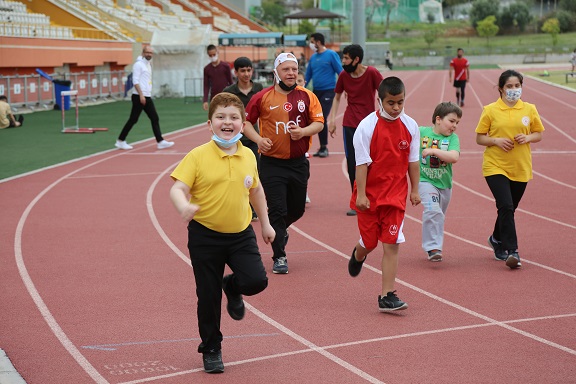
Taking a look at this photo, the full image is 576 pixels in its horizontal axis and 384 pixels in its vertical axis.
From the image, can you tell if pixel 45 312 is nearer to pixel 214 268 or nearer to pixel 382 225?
pixel 214 268

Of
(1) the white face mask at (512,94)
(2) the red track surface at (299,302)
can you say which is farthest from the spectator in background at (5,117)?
(1) the white face mask at (512,94)

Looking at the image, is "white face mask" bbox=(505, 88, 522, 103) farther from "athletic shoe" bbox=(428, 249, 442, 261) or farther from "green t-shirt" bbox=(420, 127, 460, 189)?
"athletic shoe" bbox=(428, 249, 442, 261)

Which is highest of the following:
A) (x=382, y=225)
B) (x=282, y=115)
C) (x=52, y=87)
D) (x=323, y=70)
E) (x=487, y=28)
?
(x=487, y=28)

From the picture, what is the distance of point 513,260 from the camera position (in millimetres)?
8789

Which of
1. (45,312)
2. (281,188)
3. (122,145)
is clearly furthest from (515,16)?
(45,312)

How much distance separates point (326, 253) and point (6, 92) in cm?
Result: 2129

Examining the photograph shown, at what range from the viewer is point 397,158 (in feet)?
24.1

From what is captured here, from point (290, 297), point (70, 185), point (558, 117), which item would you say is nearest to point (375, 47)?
point (558, 117)

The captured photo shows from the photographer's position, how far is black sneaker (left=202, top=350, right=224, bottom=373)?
5848mm

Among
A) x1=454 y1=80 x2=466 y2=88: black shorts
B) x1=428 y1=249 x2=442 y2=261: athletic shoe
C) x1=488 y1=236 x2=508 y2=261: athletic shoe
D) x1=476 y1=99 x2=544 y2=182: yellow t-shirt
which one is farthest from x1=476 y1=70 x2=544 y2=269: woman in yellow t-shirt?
x1=454 y1=80 x2=466 y2=88: black shorts

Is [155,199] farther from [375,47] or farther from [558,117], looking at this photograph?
[375,47]

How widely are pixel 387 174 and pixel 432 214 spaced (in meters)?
1.90

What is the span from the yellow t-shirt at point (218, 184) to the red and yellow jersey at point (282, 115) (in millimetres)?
2848

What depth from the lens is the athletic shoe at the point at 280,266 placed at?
877 cm
